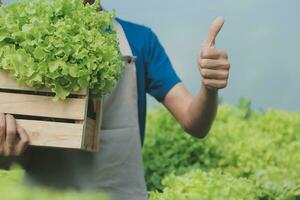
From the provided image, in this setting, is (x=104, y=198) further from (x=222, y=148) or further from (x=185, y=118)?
(x=222, y=148)

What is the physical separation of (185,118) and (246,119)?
19.0 ft

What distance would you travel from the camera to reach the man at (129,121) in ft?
9.55

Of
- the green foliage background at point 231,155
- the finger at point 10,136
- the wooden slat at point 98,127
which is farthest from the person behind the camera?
the green foliage background at point 231,155

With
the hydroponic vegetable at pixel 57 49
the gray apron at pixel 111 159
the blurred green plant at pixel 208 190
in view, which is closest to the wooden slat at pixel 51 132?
the hydroponic vegetable at pixel 57 49

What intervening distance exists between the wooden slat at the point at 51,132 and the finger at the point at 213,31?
55cm

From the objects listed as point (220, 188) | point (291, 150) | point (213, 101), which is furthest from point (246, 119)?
point (213, 101)

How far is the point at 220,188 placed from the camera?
12.8 feet

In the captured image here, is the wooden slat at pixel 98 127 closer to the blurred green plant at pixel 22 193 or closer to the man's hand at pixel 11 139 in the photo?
the man's hand at pixel 11 139

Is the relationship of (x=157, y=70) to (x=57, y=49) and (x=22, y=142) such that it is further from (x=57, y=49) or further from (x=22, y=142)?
(x=22, y=142)

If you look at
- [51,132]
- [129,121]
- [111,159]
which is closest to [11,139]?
[51,132]

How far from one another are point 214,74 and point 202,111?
0.43 m

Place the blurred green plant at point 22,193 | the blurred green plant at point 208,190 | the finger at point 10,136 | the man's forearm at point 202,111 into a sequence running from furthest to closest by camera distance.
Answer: the blurred green plant at point 208,190 → the man's forearm at point 202,111 → the finger at point 10,136 → the blurred green plant at point 22,193

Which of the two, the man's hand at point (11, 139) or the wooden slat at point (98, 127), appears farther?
the wooden slat at point (98, 127)

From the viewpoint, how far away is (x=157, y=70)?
3.46m
